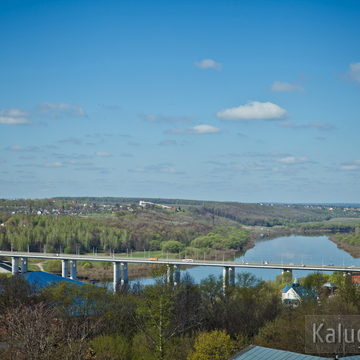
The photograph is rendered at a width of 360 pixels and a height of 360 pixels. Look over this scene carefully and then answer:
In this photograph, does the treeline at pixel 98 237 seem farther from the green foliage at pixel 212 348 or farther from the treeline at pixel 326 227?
the green foliage at pixel 212 348

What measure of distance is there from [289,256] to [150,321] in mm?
59127

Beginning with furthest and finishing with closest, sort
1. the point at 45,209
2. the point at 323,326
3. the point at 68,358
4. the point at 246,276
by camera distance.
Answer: the point at 45,209 → the point at 246,276 → the point at 323,326 → the point at 68,358

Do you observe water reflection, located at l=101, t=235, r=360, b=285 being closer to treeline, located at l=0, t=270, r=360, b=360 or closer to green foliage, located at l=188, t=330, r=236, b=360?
treeline, located at l=0, t=270, r=360, b=360

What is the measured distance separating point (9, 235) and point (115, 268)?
26.6 m

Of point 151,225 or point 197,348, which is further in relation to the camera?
point 151,225

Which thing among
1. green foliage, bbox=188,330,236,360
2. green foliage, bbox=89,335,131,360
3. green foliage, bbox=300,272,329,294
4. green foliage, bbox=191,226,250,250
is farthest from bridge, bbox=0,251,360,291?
green foliage, bbox=188,330,236,360

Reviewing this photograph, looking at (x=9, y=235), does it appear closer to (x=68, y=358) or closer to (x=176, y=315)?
(x=176, y=315)

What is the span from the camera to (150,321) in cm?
2164

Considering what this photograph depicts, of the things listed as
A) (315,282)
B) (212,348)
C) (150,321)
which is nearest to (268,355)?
(212,348)

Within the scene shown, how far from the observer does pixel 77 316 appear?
83.4 feet

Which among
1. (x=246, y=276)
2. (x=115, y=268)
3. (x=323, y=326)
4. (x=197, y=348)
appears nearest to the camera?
(x=197, y=348)

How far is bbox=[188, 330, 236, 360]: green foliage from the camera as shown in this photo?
18.7m

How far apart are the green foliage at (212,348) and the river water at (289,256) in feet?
127

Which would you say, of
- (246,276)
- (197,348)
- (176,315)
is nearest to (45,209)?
(246,276)
